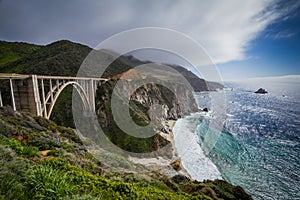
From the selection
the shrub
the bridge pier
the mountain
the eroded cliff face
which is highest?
the mountain

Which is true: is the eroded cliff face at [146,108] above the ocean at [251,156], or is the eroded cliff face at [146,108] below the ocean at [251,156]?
above

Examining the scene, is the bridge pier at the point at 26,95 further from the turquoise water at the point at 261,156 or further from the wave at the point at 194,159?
the turquoise water at the point at 261,156

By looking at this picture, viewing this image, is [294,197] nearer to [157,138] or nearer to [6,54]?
[157,138]

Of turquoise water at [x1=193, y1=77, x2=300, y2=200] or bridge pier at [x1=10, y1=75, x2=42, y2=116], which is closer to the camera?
bridge pier at [x1=10, y1=75, x2=42, y2=116]

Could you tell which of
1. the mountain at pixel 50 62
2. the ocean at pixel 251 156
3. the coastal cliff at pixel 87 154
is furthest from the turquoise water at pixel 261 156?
the mountain at pixel 50 62

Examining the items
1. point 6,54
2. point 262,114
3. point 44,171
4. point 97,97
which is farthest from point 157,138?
point 6,54

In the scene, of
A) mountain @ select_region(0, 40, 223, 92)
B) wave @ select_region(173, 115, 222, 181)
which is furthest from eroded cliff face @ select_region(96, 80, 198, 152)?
mountain @ select_region(0, 40, 223, 92)

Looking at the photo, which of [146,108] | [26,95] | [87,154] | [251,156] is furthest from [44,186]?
[146,108]

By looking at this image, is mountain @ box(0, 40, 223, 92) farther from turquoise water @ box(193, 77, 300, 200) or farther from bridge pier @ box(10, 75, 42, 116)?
bridge pier @ box(10, 75, 42, 116)
